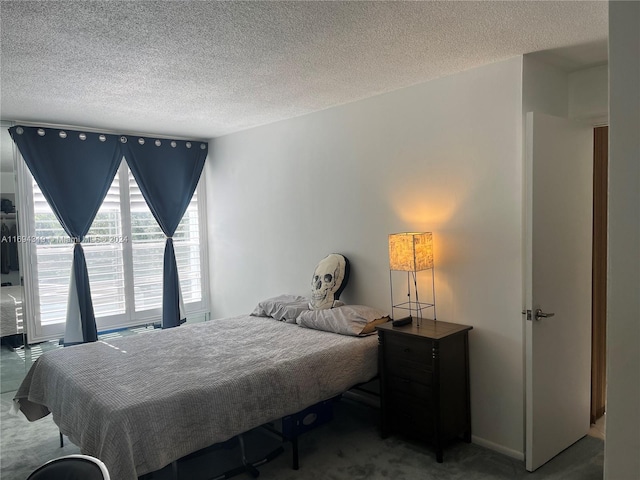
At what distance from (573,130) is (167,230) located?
4016 millimetres

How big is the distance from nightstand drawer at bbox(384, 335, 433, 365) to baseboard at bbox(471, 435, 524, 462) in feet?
2.35

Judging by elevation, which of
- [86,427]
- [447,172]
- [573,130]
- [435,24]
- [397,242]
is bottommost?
[86,427]

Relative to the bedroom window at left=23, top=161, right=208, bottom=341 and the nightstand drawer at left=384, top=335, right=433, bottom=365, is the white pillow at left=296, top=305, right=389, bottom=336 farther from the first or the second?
the bedroom window at left=23, top=161, right=208, bottom=341

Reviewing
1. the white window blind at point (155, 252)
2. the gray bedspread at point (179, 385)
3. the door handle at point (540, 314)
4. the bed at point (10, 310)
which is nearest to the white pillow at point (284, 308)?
the gray bedspread at point (179, 385)

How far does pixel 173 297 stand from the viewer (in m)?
5.15

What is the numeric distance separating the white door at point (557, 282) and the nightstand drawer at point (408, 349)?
60cm

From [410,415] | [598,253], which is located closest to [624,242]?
[410,415]

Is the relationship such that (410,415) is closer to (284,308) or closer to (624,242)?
(284,308)

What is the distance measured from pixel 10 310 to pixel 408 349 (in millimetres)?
3595

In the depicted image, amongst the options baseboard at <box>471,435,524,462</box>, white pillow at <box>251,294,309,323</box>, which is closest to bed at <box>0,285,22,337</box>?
white pillow at <box>251,294,309,323</box>

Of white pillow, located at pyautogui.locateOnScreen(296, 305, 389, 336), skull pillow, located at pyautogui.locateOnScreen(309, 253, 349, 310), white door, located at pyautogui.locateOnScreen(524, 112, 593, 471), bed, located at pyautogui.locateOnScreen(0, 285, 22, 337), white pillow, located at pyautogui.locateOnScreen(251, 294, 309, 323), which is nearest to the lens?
white door, located at pyautogui.locateOnScreen(524, 112, 593, 471)

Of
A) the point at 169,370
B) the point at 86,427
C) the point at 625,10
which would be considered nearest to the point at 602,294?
the point at 625,10

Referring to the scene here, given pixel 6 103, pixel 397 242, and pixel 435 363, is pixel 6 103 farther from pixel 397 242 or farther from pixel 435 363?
pixel 435 363

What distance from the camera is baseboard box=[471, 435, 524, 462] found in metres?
2.93
